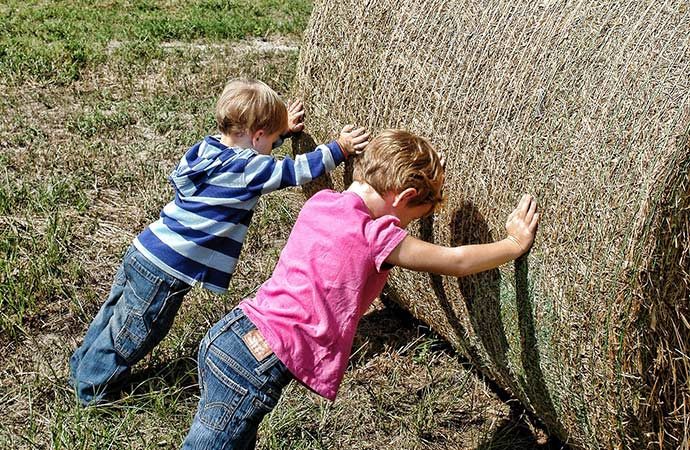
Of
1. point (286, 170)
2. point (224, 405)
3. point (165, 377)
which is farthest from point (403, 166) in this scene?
point (165, 377)

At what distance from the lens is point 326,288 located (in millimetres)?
3049

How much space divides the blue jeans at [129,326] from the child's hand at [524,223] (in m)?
1.47

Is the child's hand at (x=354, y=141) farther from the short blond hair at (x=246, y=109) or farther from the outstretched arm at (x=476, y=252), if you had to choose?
the outstretched arm at (x=476, y=252)

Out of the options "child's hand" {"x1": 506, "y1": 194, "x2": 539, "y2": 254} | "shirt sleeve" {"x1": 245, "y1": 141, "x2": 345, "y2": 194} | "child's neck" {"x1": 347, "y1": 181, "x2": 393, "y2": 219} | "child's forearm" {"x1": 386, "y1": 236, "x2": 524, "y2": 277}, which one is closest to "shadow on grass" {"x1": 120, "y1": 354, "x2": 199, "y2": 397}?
"shirt sleeve" {"x1": 245, "y1": 141, "x2": 345, "y2": 194}

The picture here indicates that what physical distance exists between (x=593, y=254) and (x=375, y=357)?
5.84 ft

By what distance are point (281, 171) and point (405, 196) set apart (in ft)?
2.22

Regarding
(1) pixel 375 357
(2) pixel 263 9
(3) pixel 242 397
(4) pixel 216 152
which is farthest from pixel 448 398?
(2) pixel 263 9

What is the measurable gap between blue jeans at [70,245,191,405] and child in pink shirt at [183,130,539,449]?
656 mm

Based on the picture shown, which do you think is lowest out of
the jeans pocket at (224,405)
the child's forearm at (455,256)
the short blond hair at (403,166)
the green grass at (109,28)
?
the green grass at (109,28)

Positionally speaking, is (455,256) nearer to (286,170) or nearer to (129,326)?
(286,170)

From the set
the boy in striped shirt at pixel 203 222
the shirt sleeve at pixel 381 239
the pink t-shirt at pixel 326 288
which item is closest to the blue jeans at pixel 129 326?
the boy in striped shirt at pixel 203 222

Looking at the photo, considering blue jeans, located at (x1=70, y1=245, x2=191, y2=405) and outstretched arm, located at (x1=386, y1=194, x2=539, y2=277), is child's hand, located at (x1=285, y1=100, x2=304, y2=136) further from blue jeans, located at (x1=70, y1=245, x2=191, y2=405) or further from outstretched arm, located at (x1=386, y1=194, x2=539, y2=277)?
outstretched arm, located at (x1=386, y1=194, x2=539, y2=277)

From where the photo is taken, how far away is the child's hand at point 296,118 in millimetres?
4348

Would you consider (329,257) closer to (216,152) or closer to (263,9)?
(216,152)
